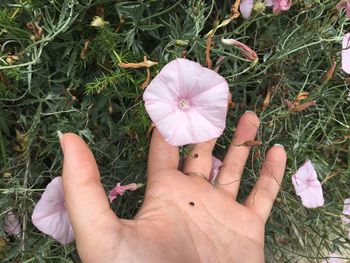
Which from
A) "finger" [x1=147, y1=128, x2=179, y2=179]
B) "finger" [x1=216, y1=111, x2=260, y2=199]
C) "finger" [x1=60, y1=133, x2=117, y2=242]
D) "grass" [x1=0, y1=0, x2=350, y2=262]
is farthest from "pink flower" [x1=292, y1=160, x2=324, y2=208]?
"finger" [x1=60, y1=133, x2=117, y2=242]

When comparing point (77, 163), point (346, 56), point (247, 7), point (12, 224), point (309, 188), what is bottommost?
point (12, 224)

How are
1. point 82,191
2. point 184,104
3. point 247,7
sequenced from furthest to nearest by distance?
1. point 247,7
2. point 184,104
3. point 82,191

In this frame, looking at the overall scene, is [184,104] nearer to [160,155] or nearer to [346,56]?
[160,155]

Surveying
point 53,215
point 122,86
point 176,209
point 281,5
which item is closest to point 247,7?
point 281,5

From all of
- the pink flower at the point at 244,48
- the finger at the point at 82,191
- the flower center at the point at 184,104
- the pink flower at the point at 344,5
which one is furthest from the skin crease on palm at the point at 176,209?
the pink flower at the point at 344,5

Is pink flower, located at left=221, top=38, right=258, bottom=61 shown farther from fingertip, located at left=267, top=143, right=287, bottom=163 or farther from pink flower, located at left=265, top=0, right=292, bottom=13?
fingertip, located at left=267, top=143, right=287, bottom=163

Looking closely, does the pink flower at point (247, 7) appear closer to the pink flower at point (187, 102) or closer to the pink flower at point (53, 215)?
the pink flower at point (187, 102)
